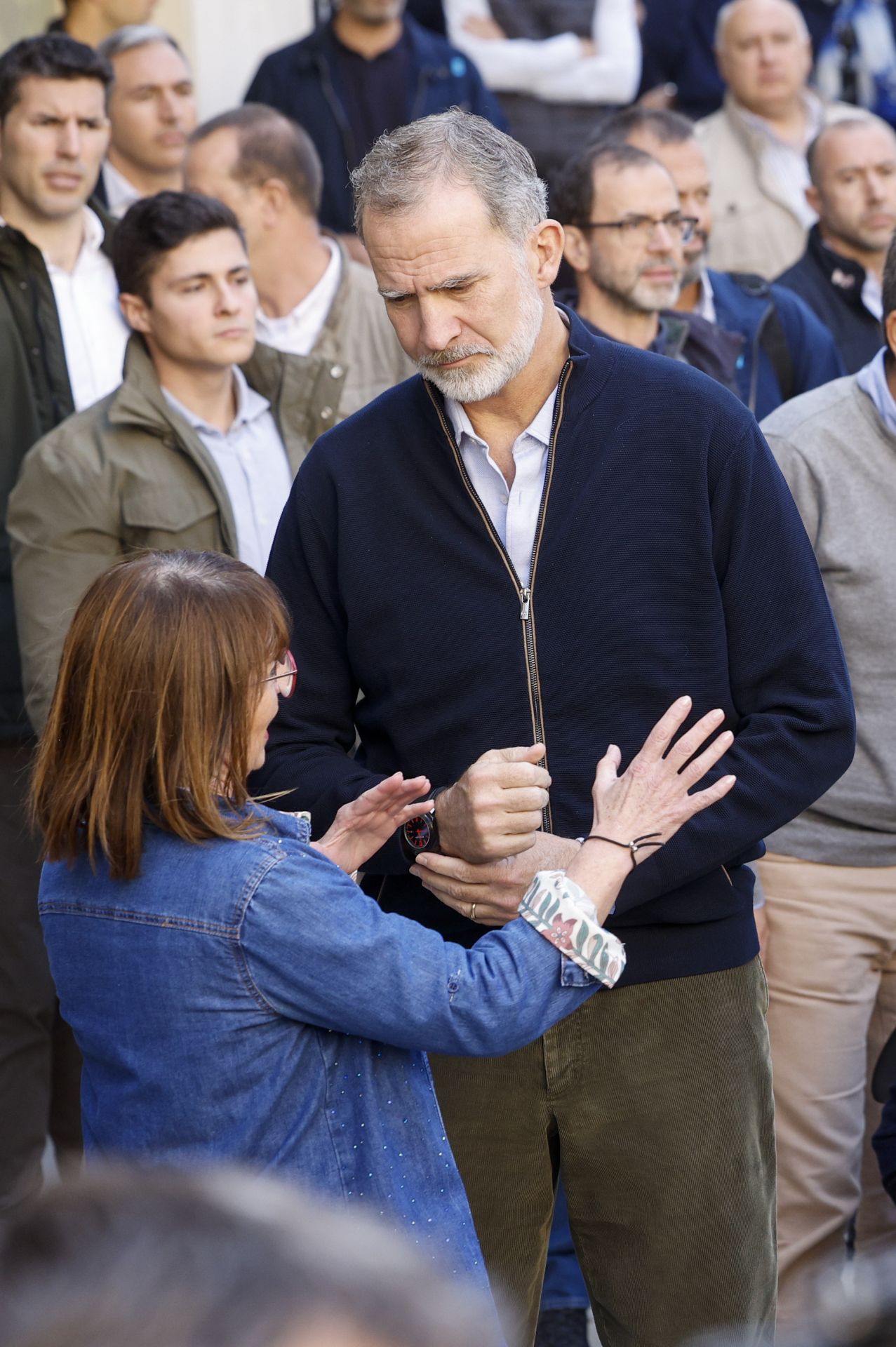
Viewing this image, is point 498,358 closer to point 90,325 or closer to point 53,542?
point 53,542

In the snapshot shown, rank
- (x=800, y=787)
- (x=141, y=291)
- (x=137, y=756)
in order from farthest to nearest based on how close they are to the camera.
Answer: (x=141, y=291), (x=800, y=787), (x=137, y=756)

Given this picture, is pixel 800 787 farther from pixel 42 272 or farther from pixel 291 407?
pixel 42 272

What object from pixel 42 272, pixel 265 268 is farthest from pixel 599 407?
pixel 265 268

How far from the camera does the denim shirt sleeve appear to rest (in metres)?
1.96

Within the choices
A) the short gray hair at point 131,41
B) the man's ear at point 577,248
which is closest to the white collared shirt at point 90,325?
the man's ear at point 577,248

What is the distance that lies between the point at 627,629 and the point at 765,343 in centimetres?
270

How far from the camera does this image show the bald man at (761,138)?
22.3ft

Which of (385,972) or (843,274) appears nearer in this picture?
(385,972)

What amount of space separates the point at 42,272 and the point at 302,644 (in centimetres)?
214

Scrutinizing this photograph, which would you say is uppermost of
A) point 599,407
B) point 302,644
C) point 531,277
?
point 531,277

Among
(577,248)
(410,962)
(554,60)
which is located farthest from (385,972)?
(554,60)

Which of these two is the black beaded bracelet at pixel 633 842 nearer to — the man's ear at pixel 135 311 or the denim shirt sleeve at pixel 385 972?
the denim shirt sleeve at pixel 385 972

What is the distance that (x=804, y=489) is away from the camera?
3.48 meters

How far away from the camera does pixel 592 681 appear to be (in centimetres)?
259
